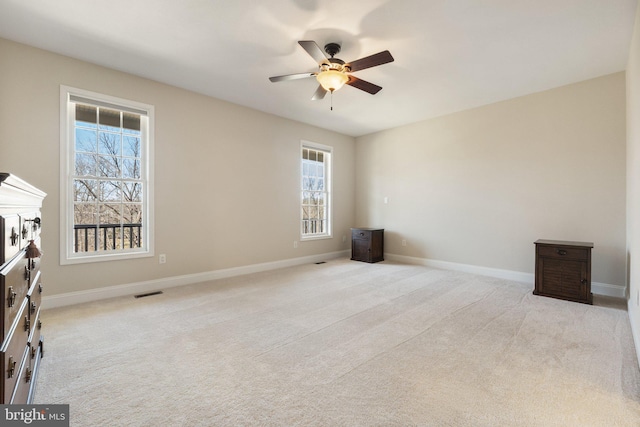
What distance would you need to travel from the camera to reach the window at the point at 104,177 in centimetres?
322

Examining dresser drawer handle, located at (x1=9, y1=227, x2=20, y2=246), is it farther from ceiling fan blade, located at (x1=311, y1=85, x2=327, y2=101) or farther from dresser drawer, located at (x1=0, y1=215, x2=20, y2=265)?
ceiling fan blade, located at (x1=311, y1=85, x2=327, y2=101)

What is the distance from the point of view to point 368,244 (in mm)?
5711

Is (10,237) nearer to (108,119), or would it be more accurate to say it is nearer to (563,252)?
(108,119)

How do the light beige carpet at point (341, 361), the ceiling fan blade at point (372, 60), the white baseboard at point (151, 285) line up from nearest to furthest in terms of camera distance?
the light beige carpet at point (341, 361) < the ceiling fan blade at point (372, 60) < the white baseboard at point (151, 285)

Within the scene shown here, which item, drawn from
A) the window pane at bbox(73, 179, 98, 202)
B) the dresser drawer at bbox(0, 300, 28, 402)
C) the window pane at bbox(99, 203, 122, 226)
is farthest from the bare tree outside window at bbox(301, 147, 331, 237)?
the dresser drawer at bbox(0, 300, 28, 402)

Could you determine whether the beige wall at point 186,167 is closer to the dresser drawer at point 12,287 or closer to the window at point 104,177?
the window at point 104,177

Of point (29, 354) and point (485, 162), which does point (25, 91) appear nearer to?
point (29, 354)

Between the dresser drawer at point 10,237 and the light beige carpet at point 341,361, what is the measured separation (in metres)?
0.96

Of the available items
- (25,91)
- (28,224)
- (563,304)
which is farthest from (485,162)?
(25,91)

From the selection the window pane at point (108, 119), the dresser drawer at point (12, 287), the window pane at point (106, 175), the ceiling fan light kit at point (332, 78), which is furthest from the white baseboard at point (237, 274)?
the ceiling fan light kit at point (332, 78)

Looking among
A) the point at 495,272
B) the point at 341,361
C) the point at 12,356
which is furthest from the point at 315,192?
the point at 12,356

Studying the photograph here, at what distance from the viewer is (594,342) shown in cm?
234

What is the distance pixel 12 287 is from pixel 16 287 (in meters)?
0.12

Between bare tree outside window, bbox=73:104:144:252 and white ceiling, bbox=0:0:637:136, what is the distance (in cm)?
67
